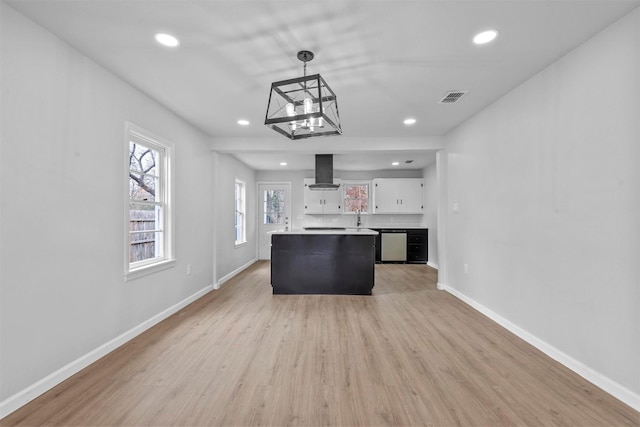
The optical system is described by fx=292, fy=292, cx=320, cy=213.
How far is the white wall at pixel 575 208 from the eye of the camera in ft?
6.23

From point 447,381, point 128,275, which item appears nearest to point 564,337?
point 447,381

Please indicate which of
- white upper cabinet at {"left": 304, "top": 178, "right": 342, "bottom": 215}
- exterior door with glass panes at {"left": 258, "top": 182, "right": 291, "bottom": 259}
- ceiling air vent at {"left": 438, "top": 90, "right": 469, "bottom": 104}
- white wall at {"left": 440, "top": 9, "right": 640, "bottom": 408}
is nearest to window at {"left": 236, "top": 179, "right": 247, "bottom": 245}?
exterior door with glass panes at {"left": 258, "top": 182, "right": 291, "bottom": 259}

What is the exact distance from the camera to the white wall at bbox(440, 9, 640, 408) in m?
1.90

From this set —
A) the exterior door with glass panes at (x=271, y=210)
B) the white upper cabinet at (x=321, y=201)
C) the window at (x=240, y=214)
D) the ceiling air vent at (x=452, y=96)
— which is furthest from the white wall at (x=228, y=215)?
the ceiling air vent at (x=452, y=96)

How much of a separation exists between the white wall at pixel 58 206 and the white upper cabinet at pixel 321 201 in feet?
16.0

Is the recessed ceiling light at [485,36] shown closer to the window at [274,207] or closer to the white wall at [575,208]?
the white wall at [575,208]

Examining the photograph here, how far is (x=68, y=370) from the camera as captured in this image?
2.17 metres

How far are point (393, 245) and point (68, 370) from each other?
6442mm

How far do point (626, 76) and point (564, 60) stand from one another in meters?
0.57

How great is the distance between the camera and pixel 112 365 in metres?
2.33

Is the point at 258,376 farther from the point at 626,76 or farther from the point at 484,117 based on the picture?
the point at 484,117

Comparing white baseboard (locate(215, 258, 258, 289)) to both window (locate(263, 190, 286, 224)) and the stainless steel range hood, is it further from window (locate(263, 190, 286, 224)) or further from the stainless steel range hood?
the stainless steel range hood

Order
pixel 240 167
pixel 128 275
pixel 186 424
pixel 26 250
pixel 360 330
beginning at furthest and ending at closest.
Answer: pixel 240 167
pixel 360 330
pixel 128 275
pixel 26 250
pixel 186 424

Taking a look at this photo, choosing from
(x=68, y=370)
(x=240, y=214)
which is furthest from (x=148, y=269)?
(x=240, y=214)
